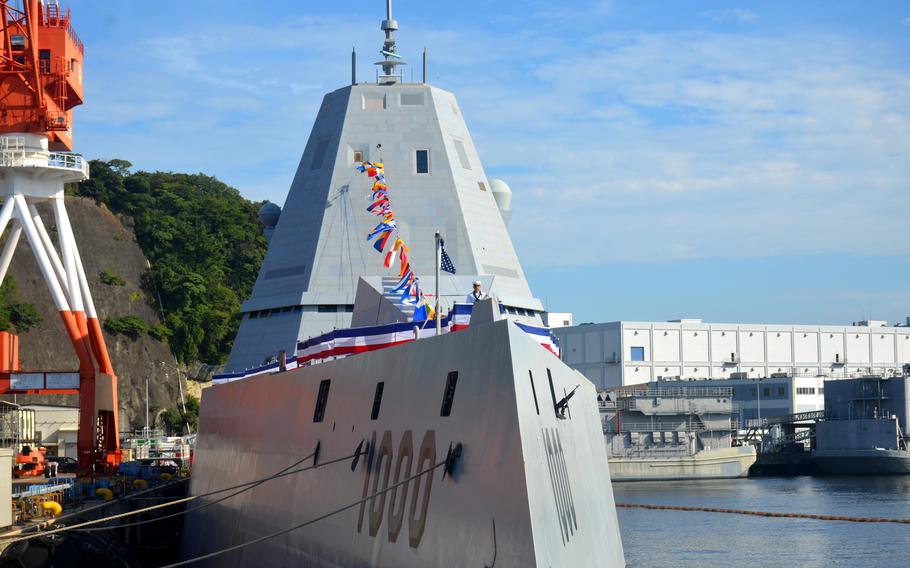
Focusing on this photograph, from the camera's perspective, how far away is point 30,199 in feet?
113

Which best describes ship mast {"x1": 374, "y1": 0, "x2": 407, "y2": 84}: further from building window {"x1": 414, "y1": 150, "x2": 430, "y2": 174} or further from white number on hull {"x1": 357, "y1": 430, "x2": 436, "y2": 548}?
white number on hull {"x1": 357, "y1": 430, "x2": 436, "y2": 548}

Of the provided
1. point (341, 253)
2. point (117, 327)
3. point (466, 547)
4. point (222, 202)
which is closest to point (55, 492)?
point (341, 253)

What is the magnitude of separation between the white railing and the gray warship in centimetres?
666

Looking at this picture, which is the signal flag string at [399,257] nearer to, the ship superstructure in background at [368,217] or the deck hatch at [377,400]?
the ship superstructure in background at [368,217]

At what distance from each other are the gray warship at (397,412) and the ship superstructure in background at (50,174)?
5.34 m

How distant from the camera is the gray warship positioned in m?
11.1

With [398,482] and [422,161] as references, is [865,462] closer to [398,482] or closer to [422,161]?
[422,161]

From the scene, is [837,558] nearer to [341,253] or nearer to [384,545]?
[341,253]

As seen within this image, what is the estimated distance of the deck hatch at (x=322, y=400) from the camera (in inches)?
633

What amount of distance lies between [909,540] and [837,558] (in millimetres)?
4419

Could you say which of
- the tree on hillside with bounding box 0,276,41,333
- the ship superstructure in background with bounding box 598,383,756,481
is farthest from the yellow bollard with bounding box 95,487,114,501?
the tree on hillside with bounding box 0,276,41,333

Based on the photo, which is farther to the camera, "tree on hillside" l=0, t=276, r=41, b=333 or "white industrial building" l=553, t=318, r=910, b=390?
"white industrial building" l=553, t=318, r=910, b=390

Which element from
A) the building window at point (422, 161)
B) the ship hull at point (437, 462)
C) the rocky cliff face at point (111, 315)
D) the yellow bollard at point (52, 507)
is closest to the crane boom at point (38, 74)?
the building window at point (422, 161)

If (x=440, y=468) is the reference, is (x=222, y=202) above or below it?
above
